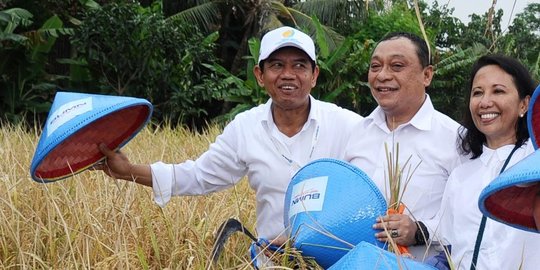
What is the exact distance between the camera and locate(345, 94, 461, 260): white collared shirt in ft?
6.69

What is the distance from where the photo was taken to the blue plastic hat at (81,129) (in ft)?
6.82

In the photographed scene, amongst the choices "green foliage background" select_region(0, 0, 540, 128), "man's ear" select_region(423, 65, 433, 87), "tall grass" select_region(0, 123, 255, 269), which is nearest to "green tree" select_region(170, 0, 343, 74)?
"green foliage background" select_region(0, 0, 540, 128)

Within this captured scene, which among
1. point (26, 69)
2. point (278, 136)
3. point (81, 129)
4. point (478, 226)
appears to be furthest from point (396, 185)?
point (26, 69)

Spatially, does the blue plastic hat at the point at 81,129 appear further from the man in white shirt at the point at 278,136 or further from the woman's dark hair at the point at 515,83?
the woman's dark hair at the point at 515,83

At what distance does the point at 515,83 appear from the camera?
1.89 meters

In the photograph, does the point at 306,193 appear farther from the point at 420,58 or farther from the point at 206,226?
the point at 206,226

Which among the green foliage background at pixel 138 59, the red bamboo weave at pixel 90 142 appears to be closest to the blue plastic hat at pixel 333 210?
the red bamboo weave at pixel 90 142

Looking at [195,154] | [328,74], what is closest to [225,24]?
[328,74]

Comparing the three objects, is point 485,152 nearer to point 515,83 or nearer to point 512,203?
point 515,83

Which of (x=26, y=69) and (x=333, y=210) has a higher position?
(x=333, y=210)

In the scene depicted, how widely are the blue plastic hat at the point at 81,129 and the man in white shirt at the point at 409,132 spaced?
672mm

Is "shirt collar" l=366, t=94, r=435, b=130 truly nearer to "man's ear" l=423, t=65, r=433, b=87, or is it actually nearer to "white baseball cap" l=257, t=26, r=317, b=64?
"man's ear" l=423, t=65, r=433, b=87

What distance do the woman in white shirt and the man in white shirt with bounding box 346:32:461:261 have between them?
0.11 metres

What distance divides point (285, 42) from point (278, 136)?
0.97 feet
